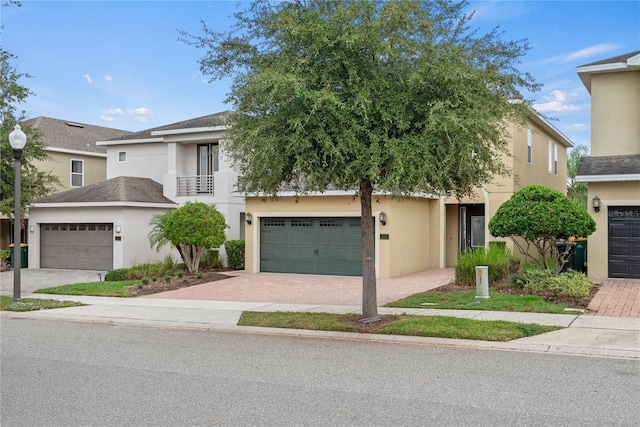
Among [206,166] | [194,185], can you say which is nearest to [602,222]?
[206,166]

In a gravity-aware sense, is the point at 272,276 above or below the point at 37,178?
below

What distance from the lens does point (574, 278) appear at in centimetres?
1431

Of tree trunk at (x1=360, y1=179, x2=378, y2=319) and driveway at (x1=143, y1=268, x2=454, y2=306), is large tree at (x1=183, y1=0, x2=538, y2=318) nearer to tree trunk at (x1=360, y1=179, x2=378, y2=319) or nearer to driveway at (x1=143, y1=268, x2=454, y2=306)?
tree trunk at (x1=360, y1=179, x2=378, y2=319)

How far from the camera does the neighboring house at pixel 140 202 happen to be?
78.6ft

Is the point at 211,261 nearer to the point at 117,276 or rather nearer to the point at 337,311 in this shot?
the point at 117,276

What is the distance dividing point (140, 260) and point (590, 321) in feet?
60.4

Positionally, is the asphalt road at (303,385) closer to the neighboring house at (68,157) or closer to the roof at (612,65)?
the roof at (612,65)

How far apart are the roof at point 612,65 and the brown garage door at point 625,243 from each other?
14.9ft

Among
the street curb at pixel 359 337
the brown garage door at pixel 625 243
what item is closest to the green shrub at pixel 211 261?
the street curb at pixel 359 337

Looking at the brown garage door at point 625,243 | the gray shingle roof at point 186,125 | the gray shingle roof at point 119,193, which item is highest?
the gray shingle roof at point 186,125

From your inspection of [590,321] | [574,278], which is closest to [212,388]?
[590,321]

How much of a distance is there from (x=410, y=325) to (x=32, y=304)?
32.8 ft

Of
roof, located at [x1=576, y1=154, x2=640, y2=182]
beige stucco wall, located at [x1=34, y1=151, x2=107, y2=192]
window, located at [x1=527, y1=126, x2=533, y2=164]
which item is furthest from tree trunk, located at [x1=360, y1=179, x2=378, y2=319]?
beige stucco wall, located at [x1=34, y1=151, x2=107, y2=192]

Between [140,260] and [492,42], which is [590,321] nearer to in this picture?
[492,42]
